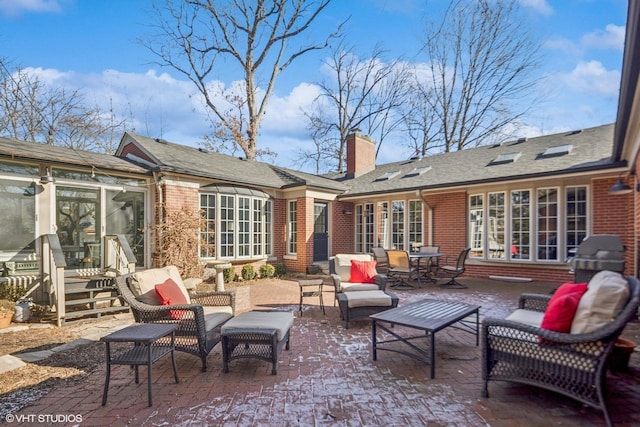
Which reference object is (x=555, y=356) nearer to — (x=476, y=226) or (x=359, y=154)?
(x=476, y=226)

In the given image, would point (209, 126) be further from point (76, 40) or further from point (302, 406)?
point (302, 406)

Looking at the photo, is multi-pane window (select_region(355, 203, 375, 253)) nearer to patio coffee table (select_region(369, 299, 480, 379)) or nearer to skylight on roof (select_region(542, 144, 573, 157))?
skylight on roof (select_region(542, 144, 573, 157))

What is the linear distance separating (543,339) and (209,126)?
18.5m

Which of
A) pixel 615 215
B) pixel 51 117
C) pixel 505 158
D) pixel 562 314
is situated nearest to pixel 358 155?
pixel 505 158

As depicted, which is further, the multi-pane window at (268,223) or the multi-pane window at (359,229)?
the multi-pane window at (359,229)

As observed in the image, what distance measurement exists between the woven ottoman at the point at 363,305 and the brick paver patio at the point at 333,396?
0.83 meters

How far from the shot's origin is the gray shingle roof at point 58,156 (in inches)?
231

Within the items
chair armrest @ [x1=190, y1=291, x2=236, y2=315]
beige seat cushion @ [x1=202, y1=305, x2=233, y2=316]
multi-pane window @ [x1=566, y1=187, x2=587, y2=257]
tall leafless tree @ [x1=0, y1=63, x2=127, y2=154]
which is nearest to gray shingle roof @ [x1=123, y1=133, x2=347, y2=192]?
chair armrest @ [x1=190, y1=291, x2=236, y2=315]

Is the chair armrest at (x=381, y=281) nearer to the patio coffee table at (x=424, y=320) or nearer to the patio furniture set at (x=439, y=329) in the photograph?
the patio furniture set at (x=439, y=329)

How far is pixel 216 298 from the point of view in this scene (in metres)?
4.66

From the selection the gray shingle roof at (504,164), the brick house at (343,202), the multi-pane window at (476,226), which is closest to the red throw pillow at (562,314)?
the brick house at (343,202)

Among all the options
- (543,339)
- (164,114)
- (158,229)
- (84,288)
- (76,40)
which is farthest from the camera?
(164,114)

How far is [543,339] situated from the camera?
2.65 meters

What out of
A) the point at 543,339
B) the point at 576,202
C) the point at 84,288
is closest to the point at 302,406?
the point at 543,339
